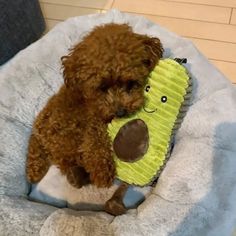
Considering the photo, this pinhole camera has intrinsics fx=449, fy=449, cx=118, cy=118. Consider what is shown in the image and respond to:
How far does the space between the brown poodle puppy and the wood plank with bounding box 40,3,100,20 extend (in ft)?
3.30

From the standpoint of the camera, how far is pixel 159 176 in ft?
4.90

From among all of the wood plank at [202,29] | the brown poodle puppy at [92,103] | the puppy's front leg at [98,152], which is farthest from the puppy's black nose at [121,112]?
the wood plank at [202,29]

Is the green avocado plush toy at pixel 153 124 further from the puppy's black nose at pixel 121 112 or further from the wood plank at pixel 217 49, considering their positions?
the wood plank at pixel 217 49

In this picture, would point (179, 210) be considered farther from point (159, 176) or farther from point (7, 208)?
point (7, 208)

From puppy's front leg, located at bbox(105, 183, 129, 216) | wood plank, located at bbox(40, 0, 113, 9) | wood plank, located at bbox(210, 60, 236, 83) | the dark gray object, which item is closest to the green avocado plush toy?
puppy's front leg, located at bbox(105, 183, 129, 216)

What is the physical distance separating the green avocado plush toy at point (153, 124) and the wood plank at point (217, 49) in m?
0.76

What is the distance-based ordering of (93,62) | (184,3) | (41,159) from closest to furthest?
(93,62) < (41,159) < (184,3)

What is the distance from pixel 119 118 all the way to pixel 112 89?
0.12 m

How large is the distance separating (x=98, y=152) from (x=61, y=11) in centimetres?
123

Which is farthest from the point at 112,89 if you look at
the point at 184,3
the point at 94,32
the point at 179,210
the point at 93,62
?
the point at 184,3

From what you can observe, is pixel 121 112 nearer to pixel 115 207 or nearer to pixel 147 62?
pixel 147 62

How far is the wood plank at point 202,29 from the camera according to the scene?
2.20 m

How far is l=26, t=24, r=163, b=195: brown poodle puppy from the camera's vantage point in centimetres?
126

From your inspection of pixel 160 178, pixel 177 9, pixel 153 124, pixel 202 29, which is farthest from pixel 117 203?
pixel 177 9
